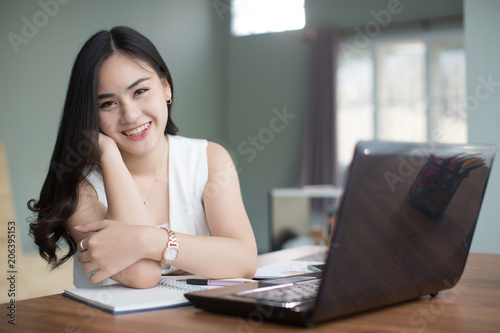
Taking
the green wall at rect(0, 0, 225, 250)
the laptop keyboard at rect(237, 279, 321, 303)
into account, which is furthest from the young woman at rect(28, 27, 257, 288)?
the green wall at rect(0, 0, 225, 250)

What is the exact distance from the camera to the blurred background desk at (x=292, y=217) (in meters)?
5.36

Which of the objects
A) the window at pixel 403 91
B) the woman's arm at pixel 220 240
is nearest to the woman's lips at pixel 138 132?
the woman's arm at pixel 220 240

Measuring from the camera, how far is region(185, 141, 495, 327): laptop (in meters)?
0.59

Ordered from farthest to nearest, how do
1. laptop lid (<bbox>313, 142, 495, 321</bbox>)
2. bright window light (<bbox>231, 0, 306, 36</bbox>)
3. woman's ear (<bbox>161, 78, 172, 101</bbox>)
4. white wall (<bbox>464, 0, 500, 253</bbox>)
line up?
bright window light (<bbox>231, 0, 306, 36</bbox>) < white wall (<bbox>464, 0, 500, 253</bbox>) < woman's ear (<bbox>161, 78, 172, 101</bbox>) < laptop lid (<bbox>313, 142, 495, 321</bbox>)

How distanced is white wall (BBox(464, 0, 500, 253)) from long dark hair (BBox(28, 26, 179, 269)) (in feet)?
5.95

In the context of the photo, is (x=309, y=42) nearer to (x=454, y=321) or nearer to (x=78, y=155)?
(x=78, y=155)

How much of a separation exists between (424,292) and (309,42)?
6095mm

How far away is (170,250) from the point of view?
38.3 inches

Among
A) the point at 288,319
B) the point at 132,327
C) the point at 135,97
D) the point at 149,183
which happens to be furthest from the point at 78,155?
the point at 288,319

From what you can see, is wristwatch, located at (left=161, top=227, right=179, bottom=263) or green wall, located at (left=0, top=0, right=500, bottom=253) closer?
wristwatch, located at (left=161, top=227, right=179, bottom=263)

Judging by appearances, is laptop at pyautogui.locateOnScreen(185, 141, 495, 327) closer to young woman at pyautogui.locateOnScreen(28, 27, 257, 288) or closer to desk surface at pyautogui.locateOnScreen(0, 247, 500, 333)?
desk surface at pyautogui.locateOnScreen(0, 247, 500, 333)

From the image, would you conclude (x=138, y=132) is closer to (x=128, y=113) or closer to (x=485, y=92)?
(x=128, y=113)

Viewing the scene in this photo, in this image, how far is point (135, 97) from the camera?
1.35m

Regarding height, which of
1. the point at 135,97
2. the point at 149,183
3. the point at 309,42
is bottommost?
the point at 149,183
